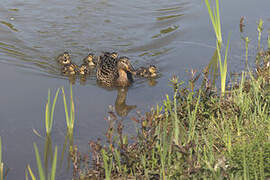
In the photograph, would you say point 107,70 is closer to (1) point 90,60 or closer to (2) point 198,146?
(1) point 90,60

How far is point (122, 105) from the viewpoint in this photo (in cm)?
536

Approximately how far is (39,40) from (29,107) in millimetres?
3007

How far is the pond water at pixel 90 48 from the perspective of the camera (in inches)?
179

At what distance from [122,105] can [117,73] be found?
135 cm

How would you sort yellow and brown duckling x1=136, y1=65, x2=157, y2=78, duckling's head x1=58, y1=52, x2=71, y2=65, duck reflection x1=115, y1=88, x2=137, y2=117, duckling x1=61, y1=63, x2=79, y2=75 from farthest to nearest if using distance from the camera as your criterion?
duckling's head x1=58, y1=52, x2=71, y2=65 < duckling x1=61, y1=63, x2=79, y2=75 < yellow and brown duckling x1=136, y1=65, x2=157, y2=78 < duck reflection x1=115, y1=88, x2=137, y2=117

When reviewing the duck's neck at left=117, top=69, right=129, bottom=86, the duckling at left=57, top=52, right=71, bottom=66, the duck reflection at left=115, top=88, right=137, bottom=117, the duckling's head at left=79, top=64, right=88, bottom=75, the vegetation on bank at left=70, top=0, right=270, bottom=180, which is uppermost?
the duckling at left=57, top=52, right=71, bottom=66

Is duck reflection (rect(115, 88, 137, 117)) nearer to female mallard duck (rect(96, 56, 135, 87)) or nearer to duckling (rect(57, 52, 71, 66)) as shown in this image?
female mallard duck (rect(96, 56, 135, 87))

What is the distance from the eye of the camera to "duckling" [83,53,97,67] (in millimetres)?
7027

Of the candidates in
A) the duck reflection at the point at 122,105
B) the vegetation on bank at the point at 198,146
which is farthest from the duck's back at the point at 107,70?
the vegetation on bank at the point at 198,146

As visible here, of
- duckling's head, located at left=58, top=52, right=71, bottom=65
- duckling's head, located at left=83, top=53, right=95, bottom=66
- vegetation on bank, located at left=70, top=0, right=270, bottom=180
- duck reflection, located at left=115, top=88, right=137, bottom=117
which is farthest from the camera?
duckling's head, located at left=83, top=53, right=95, bottom=66

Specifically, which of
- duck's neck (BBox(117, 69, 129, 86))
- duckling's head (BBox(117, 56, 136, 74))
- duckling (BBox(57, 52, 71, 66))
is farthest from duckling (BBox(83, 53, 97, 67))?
duck's neck (BBox(117, 69, 129, 86))

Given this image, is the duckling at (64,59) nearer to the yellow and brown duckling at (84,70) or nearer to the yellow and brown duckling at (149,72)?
the yellow and brown duckling at (84,70)

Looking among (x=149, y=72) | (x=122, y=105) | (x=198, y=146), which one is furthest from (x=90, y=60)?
(x=198, y=146)

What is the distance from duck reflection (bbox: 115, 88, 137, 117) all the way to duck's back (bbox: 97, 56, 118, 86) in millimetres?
296
